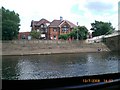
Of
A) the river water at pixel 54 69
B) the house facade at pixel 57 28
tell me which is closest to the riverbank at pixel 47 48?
the house facade at pixel 57 28

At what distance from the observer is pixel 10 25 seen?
27266mm

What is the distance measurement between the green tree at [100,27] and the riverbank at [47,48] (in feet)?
16.0

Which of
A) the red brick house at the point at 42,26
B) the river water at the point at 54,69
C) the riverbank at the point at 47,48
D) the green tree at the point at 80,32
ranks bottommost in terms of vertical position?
the river water at the point at 54,69

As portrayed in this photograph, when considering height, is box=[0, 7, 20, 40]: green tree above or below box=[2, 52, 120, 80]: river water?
above

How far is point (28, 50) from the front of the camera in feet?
86.9

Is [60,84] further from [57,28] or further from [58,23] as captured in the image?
[58,23]

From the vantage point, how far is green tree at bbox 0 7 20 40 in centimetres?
2683

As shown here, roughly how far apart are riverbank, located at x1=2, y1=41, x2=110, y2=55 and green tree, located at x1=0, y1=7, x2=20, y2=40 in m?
1.93

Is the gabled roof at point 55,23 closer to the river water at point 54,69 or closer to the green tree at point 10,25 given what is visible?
the green tree at point 10,25

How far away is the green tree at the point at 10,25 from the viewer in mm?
26830

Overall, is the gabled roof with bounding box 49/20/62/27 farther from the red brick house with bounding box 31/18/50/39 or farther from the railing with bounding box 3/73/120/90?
the railing with bounding box 3/73/120/90

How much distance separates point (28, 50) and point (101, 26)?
14002mm

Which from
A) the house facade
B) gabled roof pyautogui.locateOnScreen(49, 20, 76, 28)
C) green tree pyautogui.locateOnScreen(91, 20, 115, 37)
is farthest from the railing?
gabled roof pyautogui.locateOnScreen(49, 20, 76, 28)

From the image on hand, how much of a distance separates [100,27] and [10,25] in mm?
14733
